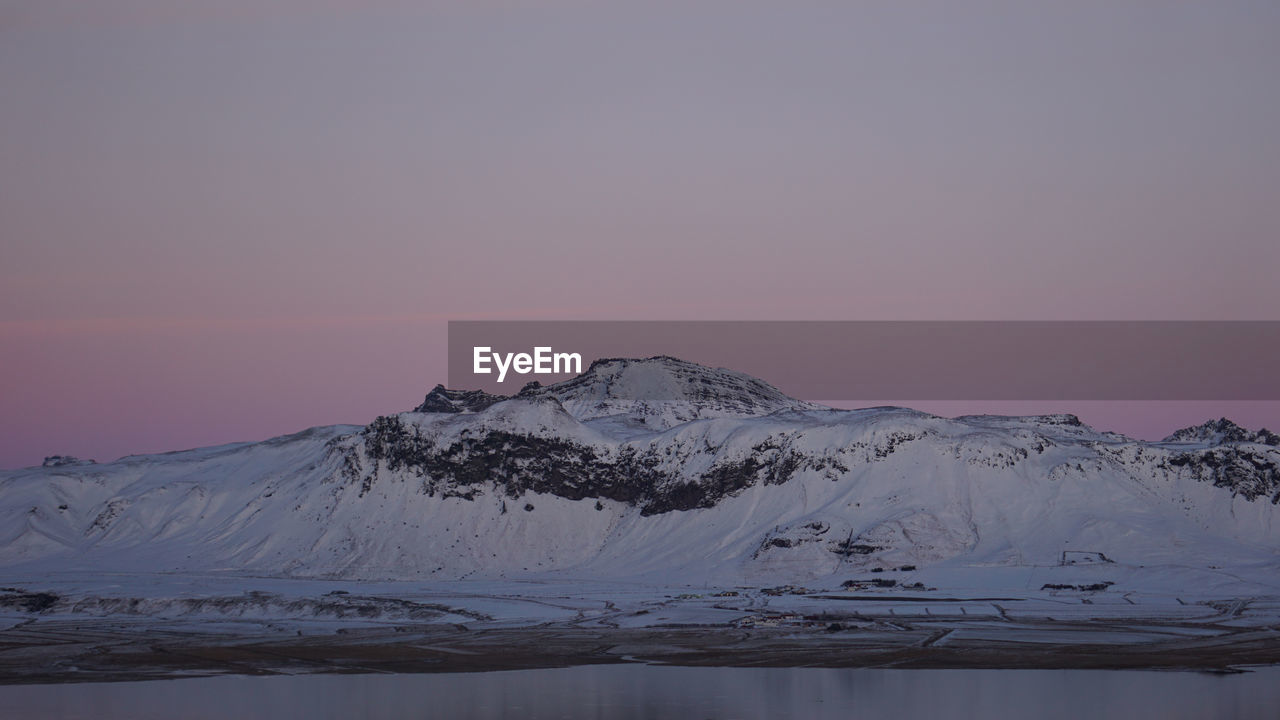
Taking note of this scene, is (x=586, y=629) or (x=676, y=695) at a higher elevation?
(x=586, y=629)

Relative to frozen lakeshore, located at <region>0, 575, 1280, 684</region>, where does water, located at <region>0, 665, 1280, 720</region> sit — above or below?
below

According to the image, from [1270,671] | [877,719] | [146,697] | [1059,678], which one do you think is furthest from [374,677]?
[1270,671]

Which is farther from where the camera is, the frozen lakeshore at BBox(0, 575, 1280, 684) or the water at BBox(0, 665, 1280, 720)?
the frozen lakeshore at BBox(0, 575, 1280, 684)

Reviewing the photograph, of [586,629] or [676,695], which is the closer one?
[676,695]

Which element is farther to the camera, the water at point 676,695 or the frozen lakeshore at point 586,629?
the frozen lakeshore at point 586,629

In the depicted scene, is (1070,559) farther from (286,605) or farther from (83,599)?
(83,599)

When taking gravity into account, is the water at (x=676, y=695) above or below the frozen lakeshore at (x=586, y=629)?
below

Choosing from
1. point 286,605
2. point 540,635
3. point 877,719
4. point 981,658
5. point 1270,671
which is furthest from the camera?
point 286,605

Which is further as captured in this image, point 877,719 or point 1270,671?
point 1270,671
